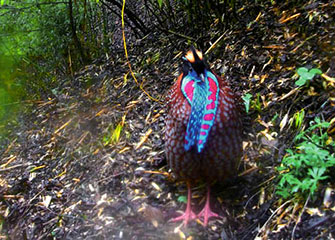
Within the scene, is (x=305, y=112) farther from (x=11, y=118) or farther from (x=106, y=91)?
(x=11, y=118)

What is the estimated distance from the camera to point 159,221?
2793mm

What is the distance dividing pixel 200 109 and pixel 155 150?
0.96 metres

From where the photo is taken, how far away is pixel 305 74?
2863 millimetres

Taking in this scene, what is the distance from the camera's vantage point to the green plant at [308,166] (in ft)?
7.43

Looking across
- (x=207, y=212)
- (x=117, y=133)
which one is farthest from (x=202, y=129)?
(x=117, y=133)

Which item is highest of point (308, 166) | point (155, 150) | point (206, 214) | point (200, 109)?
point (200, 109)

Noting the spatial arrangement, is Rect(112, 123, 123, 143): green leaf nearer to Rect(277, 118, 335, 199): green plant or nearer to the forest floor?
the forest floor

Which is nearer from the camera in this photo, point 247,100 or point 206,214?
point 206,214

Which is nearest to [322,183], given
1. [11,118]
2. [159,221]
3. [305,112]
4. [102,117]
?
[305,112]

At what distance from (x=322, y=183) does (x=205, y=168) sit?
28.6 inches

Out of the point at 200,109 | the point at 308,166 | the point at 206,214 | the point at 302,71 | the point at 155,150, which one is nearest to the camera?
the point at 308,166

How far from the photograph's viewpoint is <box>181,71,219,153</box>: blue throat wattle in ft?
8.09

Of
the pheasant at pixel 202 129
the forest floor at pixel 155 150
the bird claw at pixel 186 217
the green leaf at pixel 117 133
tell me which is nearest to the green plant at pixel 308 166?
the forest floor at pixel 155 150

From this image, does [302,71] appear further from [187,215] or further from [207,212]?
[187,215]
